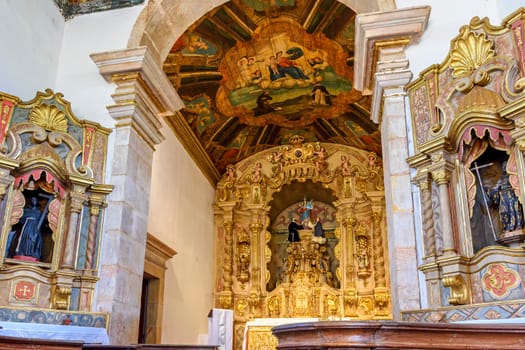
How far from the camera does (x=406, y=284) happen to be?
5.27 m

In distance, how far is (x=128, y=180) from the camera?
654 centimetres

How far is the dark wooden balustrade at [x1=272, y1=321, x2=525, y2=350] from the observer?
10.7 feet

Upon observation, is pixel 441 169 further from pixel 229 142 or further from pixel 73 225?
pixel 229 142

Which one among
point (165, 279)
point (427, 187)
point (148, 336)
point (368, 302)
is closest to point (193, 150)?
point (165, 279)

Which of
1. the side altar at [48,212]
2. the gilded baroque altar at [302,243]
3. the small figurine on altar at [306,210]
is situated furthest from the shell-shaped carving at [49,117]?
the small figurine on altar at [306,210]

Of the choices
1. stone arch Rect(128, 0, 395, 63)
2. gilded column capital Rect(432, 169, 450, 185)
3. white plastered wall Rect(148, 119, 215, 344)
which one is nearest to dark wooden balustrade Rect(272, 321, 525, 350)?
gilded column capital Rect(432, 169, 450, 185)

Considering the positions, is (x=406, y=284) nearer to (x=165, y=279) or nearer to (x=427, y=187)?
(x=427, y=187)

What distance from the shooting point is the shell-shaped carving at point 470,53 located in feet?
17.0

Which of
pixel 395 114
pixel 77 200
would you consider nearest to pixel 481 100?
pixel 395 114

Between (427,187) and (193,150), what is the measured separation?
6.14 meters

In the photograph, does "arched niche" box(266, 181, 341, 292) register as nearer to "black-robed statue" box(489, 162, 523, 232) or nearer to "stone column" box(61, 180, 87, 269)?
"stone column" box(61, 180, 87, 269)

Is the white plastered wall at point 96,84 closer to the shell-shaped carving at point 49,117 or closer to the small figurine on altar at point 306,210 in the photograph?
the shell-shaped carving at point 49,117

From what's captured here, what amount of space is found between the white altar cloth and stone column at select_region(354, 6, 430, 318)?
3.06 metres

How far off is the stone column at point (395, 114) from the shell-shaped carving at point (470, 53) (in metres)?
0.64
